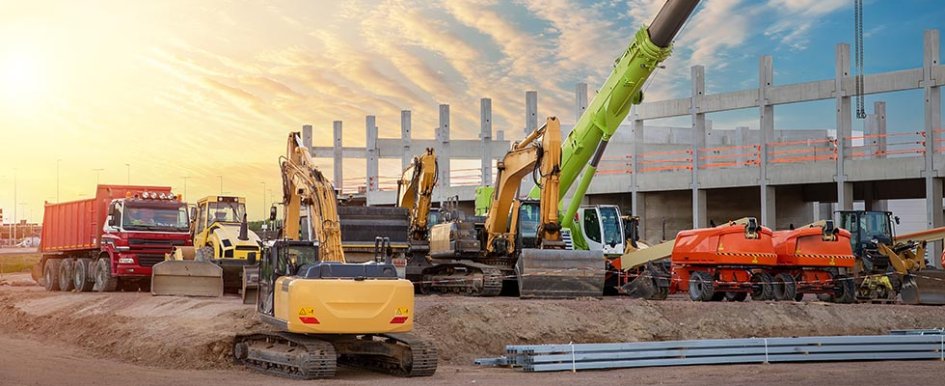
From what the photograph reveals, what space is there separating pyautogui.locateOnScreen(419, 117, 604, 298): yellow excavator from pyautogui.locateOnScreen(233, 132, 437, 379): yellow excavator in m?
8.21

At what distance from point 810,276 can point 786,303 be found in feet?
10.3

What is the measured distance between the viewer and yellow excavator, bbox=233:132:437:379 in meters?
16.4

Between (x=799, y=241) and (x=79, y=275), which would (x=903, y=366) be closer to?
(x=799, y=241)

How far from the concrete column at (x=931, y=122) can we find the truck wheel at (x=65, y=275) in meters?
29.3

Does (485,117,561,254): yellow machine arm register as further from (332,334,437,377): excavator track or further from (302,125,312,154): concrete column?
(302,125,312,154): concrete column

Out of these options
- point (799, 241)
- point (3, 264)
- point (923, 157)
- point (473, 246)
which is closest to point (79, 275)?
point (473, 246)

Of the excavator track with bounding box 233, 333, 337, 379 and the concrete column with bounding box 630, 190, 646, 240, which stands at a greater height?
the concrete column with bounding box 630, 190, 646, 240

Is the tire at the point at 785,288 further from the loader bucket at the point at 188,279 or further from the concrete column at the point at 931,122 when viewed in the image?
the loader bucket at the point at 188,279

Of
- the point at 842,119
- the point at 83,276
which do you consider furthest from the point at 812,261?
the point at 83,276

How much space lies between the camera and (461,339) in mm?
22281

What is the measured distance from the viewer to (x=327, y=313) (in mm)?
16422

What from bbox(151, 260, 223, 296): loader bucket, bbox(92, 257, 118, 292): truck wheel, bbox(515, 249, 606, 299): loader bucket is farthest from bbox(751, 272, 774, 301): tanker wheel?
bbox(92, 257, 118, 292): truck wheel

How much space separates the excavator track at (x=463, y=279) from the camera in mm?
28469

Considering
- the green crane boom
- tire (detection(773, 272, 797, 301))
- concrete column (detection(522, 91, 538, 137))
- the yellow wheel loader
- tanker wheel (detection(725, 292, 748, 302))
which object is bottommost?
tanker wheel (detection(725, 292, 748, 302))
